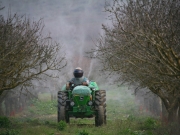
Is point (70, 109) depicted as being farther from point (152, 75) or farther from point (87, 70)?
point (87, 70)

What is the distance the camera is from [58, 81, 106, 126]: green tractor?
1343 centimetres

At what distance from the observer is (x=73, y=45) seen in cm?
4997

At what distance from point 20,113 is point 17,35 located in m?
19.7

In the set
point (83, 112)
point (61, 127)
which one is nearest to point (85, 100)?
point (83, 112)

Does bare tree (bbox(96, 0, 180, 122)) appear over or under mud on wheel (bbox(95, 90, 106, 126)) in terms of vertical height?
over

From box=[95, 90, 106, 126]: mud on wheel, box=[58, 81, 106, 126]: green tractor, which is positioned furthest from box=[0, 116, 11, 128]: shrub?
box=[95, 90, 106, 126]: mud on wheel

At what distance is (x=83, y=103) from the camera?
13617 millimetres

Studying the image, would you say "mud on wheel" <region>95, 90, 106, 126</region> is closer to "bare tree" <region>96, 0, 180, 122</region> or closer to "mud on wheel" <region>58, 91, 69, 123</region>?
"mud on wheel" <region>58, 91, 69, 123</region>

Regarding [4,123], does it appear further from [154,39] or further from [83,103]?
[154,39]

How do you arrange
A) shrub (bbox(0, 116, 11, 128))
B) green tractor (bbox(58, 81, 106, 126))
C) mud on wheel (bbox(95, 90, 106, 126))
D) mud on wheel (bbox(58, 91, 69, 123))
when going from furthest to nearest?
mud on wheel (bbox(58, 91, 69, 123)) < mud on wheel (bbox(95, 90, 106, 126)) < green tractor (bbox(58, 81, 106, 126)) < shrub (bbox(0, 116, 11, 128))

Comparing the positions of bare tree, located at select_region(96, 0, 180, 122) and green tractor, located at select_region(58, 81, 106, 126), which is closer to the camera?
bare tree, located at select_region(96, 0, 180, 122)

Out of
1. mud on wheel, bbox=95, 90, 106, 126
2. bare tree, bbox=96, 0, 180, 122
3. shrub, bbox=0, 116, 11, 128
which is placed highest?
bare tree, bbox=96, 0, 180, 122

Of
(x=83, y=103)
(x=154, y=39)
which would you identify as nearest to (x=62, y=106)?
(x=83, y=103)

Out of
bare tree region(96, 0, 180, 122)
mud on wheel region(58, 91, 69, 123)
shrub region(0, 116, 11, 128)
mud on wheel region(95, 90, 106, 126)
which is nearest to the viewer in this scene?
bare tree region(96, 0, 180, 122)
